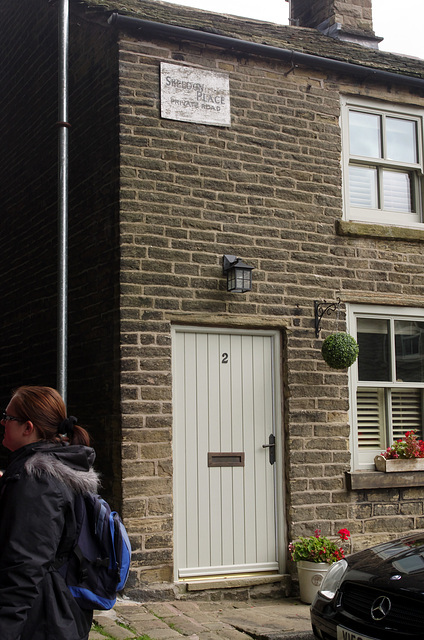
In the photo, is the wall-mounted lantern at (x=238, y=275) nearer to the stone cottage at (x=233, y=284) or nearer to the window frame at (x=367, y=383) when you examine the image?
the stone cottage at (x=233, y=284)

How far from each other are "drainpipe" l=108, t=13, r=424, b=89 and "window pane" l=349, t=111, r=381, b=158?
1.37ft

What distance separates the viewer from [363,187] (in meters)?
8.45

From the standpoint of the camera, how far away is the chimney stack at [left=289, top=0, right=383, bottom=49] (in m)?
9.56

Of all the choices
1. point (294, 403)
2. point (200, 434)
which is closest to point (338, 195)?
point (294, 403)

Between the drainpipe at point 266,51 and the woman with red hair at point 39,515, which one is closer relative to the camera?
the woman with red hair at point 39,515

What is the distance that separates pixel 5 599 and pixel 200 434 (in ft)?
15.4

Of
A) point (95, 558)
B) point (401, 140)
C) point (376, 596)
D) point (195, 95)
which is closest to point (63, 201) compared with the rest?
point (195, 95)

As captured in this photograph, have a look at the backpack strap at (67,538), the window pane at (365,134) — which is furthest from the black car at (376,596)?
the window pane at (365,134)

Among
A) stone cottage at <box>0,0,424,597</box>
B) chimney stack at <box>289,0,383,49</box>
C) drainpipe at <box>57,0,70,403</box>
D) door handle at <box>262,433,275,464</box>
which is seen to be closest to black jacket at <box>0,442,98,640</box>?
drainpipe at <box>57,0,70,403</box>

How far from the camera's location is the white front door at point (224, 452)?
704cm

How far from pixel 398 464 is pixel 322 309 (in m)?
1.78

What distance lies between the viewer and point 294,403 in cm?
751

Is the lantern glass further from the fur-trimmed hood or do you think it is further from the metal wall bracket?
the fur-trimmed hood

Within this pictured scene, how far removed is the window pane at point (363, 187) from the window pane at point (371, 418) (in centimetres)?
208
